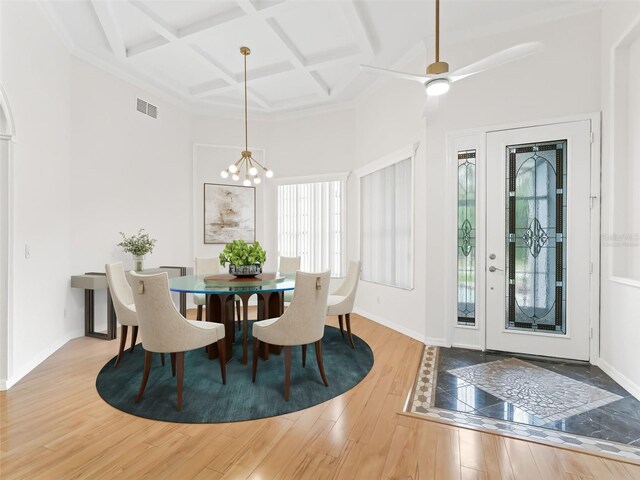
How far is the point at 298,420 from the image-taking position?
226 cm

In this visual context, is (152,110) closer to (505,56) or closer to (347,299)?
(347,299)

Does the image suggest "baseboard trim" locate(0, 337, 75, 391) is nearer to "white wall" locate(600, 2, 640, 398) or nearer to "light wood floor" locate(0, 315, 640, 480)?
"light wood floor" locate(0, 315, 640, 480)

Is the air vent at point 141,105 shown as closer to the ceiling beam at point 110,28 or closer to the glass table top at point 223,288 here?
the ceiling beam at point 110,28

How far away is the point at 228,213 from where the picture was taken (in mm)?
5730

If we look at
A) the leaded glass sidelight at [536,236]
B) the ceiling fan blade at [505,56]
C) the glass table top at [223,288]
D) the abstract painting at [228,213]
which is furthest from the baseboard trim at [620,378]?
the abstract painting at [228,213]

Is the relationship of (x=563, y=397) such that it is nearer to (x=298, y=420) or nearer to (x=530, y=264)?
(x=530, y=264)

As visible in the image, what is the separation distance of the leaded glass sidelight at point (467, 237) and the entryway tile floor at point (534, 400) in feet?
1.83

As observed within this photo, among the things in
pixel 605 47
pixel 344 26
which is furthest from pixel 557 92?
pixel 344 26

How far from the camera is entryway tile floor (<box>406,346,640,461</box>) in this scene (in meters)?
2.10

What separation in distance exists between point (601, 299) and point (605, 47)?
2.35 meters

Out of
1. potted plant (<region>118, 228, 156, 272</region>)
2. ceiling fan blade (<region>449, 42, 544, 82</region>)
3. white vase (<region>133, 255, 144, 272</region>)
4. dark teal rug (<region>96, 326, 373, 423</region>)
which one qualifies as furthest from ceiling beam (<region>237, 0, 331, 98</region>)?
dark teal rug (<region>96, 326, 373, 423</region>)

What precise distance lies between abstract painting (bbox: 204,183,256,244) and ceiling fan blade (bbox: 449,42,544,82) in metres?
4.18

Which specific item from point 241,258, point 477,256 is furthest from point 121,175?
point 477,256

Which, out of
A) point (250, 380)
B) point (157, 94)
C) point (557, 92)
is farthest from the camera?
point (157, 94)
